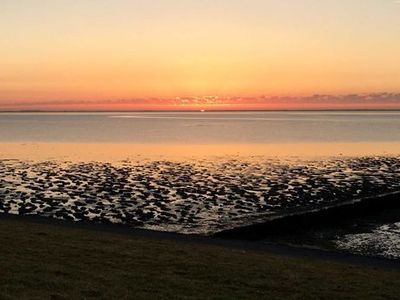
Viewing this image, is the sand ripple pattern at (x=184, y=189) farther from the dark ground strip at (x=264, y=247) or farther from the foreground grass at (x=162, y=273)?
the foreground grass at (x=162, y=273)

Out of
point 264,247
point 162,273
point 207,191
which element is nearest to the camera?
point 162,273

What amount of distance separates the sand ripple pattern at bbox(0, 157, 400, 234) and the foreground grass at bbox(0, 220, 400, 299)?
902 centimetres

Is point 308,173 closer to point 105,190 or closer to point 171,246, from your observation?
point 105,190

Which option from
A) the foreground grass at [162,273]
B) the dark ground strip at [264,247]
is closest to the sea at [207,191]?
the dark ground strip at [264,247]

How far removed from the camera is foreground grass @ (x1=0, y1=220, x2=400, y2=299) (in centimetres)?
943

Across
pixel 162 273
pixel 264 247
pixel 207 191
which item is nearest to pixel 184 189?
pixel 207 191

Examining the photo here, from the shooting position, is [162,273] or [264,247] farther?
[264,247]

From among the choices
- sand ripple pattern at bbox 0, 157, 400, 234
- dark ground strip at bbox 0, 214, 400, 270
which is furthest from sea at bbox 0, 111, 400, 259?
dark ground strip at bbox 0, 214, 400, 270

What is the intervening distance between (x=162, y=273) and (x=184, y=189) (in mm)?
23306

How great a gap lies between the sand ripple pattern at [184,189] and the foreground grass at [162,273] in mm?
9021

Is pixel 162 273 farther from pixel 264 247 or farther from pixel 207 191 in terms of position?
pixel 207 191

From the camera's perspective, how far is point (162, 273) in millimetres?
10977

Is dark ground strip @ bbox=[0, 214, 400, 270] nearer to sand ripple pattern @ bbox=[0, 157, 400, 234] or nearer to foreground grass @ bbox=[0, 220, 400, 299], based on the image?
foreground grass @ bbox=[0, 220, 400, 299]

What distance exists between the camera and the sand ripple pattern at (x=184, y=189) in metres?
26.1
